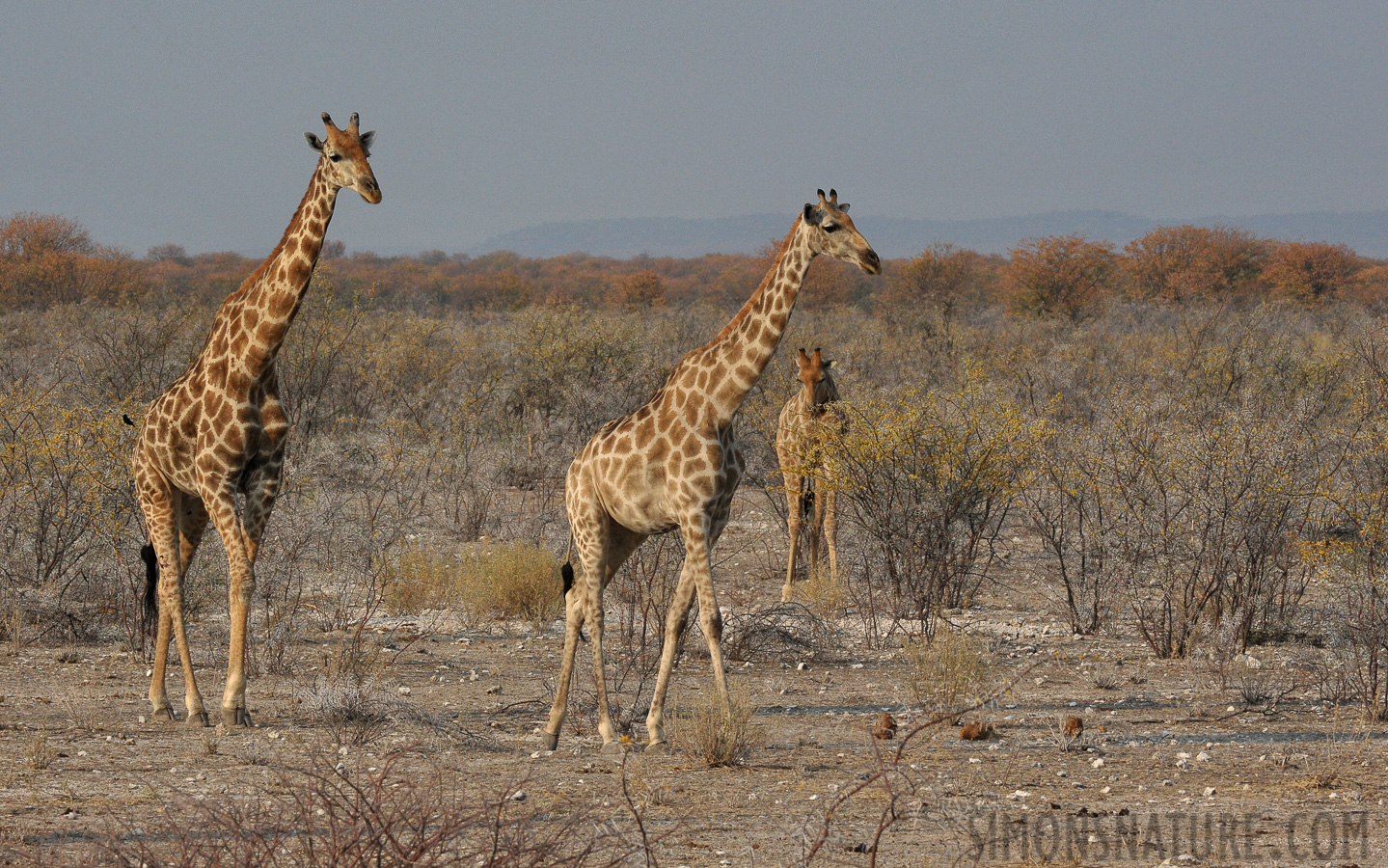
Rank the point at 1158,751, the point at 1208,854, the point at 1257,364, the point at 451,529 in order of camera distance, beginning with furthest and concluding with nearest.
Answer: the point at 1257,364, the point at 451,529, the point at 1158,751, the point at 1208,854

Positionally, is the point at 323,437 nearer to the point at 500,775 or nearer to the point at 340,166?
the point at 340,166

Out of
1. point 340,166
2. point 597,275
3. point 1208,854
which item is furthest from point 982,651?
point 597,275

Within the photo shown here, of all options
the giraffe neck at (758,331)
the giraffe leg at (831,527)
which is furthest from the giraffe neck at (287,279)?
the giraffe leg at (831,527)

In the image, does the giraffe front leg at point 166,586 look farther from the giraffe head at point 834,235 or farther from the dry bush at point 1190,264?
the dry bush at point 1190,264

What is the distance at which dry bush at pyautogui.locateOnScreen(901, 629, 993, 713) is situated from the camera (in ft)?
25.6

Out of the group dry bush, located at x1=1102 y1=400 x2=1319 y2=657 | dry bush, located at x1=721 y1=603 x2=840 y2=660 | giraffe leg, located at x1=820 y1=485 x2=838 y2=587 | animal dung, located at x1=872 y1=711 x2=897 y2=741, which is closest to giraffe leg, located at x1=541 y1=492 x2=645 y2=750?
animal dung, located at x1=872 y1=711 x2=897 y2=741

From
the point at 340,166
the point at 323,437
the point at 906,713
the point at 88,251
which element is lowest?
the point at 906,713

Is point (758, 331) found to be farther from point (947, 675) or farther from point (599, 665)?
point (947, 675)

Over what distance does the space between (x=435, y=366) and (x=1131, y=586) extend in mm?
14287

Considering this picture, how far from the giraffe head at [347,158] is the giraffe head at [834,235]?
236 centimetres

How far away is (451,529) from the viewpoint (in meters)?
13.8

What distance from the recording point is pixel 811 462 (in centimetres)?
1130

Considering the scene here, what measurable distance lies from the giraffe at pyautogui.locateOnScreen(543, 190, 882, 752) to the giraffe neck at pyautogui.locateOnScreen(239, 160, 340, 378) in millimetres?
1919

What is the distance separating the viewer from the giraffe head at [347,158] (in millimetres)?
7156
